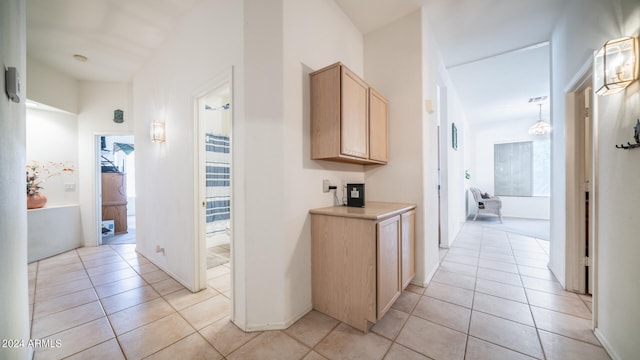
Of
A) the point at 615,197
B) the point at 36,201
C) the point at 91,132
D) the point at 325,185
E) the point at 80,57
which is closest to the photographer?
the point at 615,197

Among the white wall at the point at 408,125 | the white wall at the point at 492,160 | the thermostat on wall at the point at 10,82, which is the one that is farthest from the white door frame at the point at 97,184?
the white wall at the point at 492,160

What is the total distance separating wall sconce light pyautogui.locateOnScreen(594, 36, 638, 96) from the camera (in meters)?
1.25

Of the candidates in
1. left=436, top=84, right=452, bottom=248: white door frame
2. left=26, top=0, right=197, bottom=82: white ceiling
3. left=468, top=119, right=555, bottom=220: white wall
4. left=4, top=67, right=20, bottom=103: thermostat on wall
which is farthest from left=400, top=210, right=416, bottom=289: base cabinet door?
left=468, top=119, right=555, bottom=220: white wall

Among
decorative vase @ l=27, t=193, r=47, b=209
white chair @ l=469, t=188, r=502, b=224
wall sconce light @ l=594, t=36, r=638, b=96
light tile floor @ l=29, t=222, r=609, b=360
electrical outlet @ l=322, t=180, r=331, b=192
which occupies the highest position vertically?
wall sconce light @ l=594, t=36, r=638, b=96

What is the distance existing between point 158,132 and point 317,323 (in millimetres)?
2877

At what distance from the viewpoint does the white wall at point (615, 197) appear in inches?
49.6

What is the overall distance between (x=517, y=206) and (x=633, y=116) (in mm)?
7262

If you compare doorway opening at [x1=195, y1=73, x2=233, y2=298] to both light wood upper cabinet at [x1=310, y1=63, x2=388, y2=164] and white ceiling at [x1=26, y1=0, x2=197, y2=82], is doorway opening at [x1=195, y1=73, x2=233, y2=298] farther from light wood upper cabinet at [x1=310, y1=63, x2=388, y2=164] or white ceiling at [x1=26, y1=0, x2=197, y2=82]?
light wood upper cabinet at [x1=310, y1=63, x2=388, y2=164]

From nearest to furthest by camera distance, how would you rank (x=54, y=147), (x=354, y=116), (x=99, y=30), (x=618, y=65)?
1. (x=618, y=65)
2. (x=354, y=116)
3. (x=99, y=30)
4. (x=54, y=147)

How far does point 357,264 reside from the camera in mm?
1718

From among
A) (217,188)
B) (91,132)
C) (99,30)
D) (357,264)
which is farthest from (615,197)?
(91,132)

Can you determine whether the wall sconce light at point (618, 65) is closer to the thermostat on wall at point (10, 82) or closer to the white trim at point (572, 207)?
the white trim at point (572, 207)

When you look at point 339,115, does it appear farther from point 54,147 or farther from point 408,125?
point 54,147

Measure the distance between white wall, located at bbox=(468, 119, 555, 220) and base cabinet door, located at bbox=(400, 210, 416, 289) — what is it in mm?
6220
